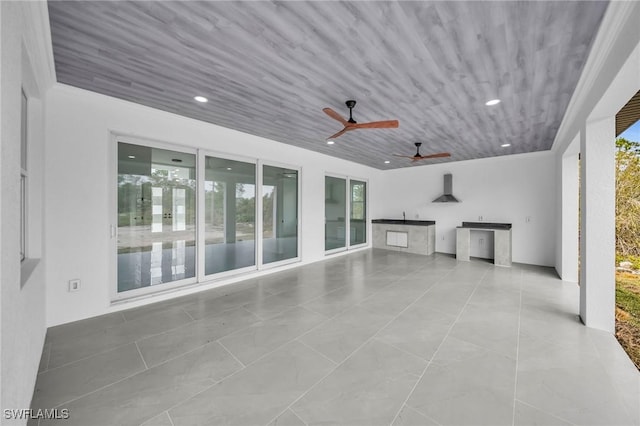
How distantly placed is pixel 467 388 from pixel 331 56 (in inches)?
117

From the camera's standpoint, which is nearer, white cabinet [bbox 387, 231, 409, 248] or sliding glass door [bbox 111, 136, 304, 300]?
sliding glass door [bbox 111, 136, 304, 300]

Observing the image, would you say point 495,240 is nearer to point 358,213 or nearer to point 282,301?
point 358,213

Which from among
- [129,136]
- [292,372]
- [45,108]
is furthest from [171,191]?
[292,372]

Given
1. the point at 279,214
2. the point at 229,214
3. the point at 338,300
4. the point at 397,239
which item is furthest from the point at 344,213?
the point at 338,300

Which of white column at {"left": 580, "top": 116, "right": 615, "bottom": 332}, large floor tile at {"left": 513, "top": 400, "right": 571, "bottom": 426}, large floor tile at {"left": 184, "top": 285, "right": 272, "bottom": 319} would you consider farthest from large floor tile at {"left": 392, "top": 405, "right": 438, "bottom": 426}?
white column at {"left": 580, "top": 116, "right": 615, "bottom": 332}

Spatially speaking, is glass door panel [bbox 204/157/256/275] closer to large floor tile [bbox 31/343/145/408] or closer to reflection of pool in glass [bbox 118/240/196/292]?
reflection of pool in glass [bbox 118/240/196/292]

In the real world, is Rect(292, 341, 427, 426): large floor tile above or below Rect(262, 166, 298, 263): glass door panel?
below

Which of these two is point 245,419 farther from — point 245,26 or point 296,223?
point 296,223

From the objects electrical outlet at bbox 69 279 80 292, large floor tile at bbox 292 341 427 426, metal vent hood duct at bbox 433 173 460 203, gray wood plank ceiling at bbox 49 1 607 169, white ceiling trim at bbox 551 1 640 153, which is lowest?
large floor tile at bbox 292 341 427 426

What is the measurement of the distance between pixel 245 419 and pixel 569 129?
573 centimetres

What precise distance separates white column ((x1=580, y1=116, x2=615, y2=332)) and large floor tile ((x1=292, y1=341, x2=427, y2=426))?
2.38m

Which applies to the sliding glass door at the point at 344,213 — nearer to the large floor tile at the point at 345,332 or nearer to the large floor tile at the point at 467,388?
the large floor tile at the point at 345,332

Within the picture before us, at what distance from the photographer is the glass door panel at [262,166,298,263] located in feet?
17.2

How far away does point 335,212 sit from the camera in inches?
283
